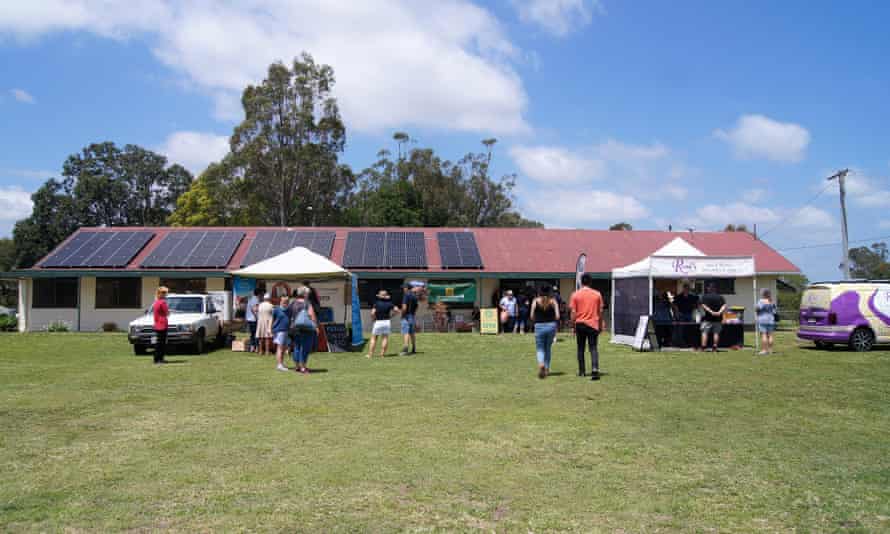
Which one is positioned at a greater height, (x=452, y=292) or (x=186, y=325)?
(x=452, y=292)

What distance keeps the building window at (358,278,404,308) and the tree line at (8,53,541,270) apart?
16254mm

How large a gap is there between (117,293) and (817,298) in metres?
23.9

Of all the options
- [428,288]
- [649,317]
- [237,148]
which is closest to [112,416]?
[649,317]

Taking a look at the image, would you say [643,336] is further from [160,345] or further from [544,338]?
[160,345]

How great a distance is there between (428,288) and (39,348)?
13.0m

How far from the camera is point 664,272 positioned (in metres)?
16.8

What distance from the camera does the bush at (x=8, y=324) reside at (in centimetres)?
2627

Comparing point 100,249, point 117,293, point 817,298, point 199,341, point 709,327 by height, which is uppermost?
point 100,249

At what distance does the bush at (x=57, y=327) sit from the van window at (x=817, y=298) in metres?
24.9

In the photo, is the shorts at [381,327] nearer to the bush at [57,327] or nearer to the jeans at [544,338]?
the jeans at [544,338]

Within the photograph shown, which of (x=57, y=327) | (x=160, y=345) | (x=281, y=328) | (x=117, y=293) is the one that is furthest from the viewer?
(x=117, y=293)

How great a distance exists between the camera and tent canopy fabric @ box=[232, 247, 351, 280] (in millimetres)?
17453

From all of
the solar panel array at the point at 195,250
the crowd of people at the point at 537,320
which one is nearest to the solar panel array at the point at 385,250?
the solar panel array at the point at 195,250

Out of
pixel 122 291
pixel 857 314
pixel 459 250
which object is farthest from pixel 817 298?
pixel 122 291
